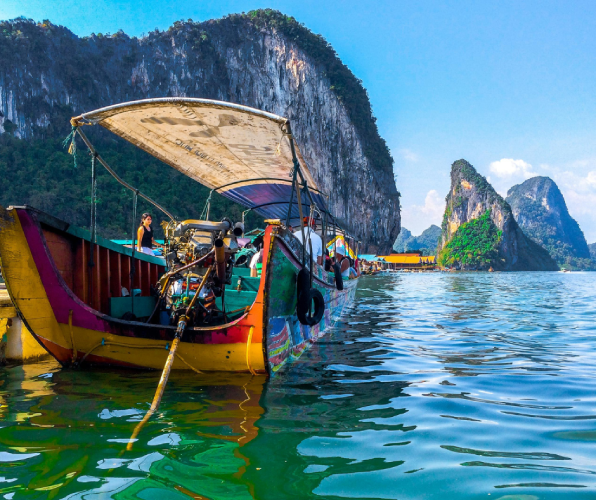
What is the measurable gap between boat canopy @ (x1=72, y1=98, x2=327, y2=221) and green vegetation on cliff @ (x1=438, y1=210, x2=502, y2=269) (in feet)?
293

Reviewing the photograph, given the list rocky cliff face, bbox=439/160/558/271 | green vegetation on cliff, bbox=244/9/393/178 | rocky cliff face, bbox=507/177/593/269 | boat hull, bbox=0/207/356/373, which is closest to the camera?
boat hull, bbox=0/207/356/373

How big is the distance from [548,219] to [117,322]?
606 ft

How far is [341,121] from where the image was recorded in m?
67.4

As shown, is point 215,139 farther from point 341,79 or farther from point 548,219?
point 548,219

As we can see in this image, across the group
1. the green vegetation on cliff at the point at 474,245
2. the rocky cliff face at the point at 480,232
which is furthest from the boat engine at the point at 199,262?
the rocky cliff face at the point at 480,232

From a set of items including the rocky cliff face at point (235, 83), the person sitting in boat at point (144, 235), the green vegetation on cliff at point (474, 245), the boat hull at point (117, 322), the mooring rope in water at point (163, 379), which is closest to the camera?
the mooring rope in water at point (163, 379)

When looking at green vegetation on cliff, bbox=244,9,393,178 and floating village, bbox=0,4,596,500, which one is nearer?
floating village, bbox=0,4,596,500

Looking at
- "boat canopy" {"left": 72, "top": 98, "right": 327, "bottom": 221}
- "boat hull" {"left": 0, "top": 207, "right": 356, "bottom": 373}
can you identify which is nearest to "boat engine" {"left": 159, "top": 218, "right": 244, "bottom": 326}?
"boat hull" {"left": 0, "top": 207, "right": 356, "bottom": 373}

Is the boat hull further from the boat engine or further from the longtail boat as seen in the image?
the boat engine

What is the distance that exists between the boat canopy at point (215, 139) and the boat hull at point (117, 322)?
926 millimetres

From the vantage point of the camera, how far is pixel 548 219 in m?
165

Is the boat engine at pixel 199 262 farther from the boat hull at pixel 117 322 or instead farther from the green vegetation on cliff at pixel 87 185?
the green vegetation on cliff at pixel 87 185

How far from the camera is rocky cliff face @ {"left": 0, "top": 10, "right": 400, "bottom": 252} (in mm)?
47906

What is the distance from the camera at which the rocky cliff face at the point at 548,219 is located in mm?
155875
